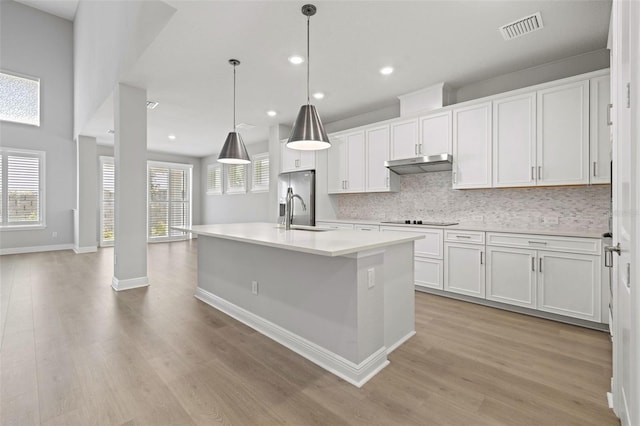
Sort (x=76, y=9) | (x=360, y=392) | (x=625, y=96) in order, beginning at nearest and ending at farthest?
(x=625, y=96) → (x=360, y=392) → (x=76, y=9)

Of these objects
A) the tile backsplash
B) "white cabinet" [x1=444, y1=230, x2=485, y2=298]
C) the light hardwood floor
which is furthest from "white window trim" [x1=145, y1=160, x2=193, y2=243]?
"white cabinet" [x1=444, y1=230, x2=485, y2=298]

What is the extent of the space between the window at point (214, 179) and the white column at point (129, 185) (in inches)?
193

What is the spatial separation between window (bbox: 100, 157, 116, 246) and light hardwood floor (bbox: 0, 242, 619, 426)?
514 centimetres

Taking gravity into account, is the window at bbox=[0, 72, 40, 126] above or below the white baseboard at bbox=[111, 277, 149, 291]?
above

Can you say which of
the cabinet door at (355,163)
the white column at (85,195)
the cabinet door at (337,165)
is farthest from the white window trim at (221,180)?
the cabinet door at (355,163)

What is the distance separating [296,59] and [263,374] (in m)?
3.01

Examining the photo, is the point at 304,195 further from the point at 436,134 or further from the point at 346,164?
the point at 436,134

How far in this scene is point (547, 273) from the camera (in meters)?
2.96

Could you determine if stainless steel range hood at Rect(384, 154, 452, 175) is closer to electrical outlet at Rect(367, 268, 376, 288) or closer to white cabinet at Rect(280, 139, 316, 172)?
white cabinet at Rect(280, 139, 316, 172)

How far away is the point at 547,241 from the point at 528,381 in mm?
1580

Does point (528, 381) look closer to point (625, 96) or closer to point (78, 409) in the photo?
point (625, 96)

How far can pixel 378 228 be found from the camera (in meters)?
4.30

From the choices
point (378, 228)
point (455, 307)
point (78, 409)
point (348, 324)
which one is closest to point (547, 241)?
point (455, 307)

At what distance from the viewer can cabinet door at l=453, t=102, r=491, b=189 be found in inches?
140
